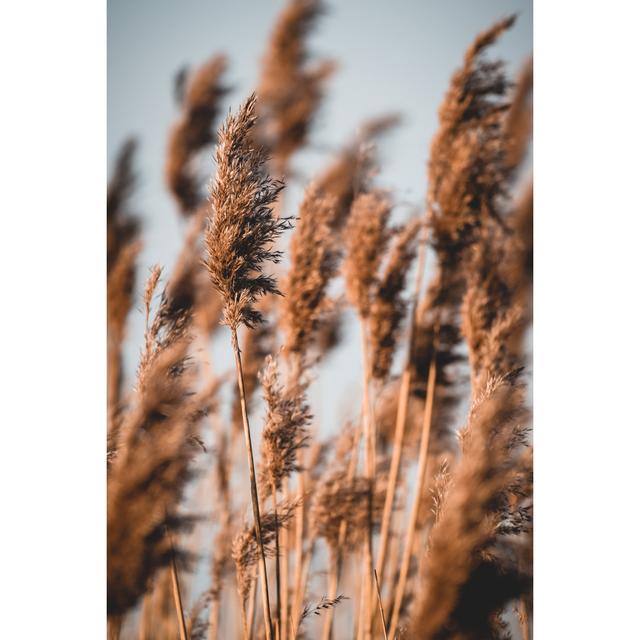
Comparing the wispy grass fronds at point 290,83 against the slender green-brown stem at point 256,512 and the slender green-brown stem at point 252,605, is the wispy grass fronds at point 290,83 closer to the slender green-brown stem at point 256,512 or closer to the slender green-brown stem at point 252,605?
the slender green-brown stem at point 256,512

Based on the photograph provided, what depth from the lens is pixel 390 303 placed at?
1.76m

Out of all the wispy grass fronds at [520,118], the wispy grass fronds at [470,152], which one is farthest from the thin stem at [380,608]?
the wispy grass fronds at [520,118]

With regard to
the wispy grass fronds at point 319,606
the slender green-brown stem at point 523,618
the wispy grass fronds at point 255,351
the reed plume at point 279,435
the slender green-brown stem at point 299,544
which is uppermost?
the wispy grass fronds at point 255,351

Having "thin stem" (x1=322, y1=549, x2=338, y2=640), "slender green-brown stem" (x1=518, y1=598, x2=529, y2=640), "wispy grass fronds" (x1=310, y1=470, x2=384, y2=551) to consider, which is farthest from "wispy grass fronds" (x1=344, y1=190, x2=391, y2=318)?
"slender green-brown stem" (x1=518, y1=598, x2=529, y2=640)

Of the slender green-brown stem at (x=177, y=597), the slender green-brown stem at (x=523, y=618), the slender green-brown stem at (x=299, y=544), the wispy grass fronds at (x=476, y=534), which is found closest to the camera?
the wispy grass fronds at (x=476, y=534)

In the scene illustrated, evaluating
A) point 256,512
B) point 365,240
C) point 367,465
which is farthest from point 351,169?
point 256,512

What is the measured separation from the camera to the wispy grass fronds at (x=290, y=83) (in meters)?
1.65

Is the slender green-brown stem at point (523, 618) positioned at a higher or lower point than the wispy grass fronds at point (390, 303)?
lower
